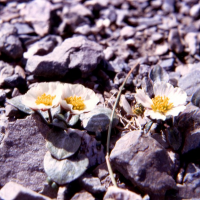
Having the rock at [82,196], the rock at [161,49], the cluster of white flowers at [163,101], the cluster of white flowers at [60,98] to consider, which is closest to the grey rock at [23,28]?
the cluster of white flowers at [60,98]

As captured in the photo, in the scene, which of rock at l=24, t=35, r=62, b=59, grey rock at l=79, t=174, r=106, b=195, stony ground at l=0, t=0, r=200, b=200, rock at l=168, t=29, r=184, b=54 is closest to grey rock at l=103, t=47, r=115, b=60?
stony ground at l=0, t=0, r=200, b=200

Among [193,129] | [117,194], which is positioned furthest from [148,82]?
[117,194]

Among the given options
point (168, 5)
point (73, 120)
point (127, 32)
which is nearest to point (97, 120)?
point (73, 120)

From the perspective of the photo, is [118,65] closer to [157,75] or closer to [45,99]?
[157,75]

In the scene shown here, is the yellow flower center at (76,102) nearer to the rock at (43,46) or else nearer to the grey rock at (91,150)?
the grey rock at (91,150)

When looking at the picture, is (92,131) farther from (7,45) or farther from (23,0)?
(23,0)

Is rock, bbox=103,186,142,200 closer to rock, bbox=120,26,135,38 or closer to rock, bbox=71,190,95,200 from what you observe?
rock, bbox=71,190,95,200
